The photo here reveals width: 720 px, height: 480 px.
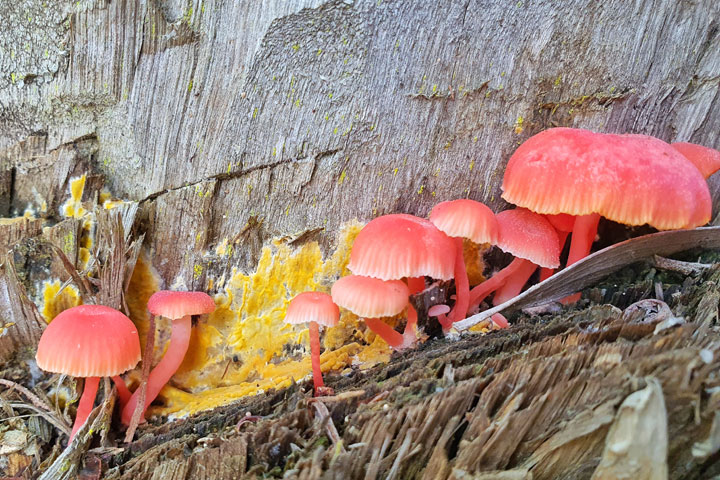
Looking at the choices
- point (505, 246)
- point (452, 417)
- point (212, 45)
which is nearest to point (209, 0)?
point (212, 45)

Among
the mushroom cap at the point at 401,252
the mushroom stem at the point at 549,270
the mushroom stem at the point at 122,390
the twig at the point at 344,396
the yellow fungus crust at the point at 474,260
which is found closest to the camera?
the twig at the point at 344,396

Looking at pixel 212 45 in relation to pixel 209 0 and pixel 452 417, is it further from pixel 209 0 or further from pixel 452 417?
pixel 452 417

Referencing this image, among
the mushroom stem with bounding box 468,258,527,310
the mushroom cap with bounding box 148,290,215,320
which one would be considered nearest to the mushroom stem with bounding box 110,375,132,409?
the mushroom cap with bounding box 148,290,215,320

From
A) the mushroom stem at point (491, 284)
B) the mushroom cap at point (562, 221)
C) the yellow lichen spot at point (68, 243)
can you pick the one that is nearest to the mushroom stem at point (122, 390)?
the yellow lichen spot at point (68, 243)

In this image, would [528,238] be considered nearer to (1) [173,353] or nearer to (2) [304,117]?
(2) [304,117]

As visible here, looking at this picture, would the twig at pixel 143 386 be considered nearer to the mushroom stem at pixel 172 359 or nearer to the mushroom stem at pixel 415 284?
the mushroom stem at pixel 172 359

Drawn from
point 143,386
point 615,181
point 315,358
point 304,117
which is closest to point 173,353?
point 143,386
